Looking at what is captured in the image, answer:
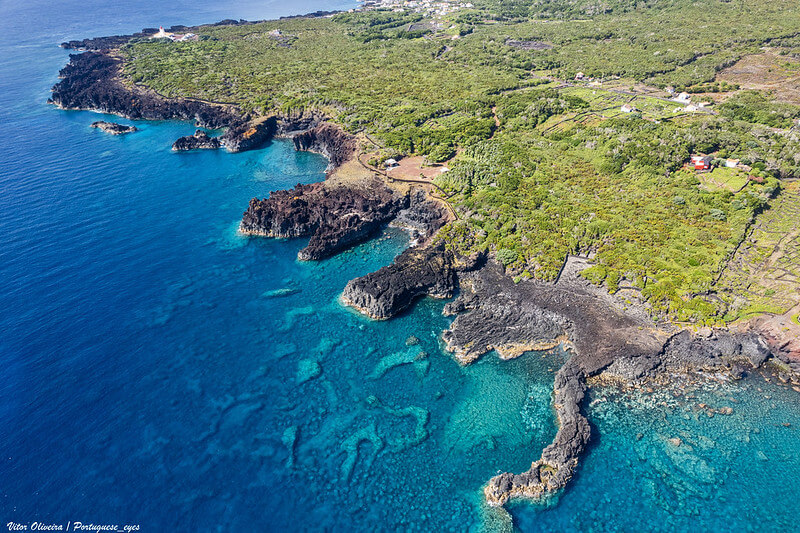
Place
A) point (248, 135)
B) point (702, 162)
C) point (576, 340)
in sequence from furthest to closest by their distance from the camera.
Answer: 1. point (248, 135)
2. point (702, 162)
3. point (576, 340)

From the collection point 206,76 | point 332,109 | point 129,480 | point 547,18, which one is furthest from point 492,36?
point 129,480

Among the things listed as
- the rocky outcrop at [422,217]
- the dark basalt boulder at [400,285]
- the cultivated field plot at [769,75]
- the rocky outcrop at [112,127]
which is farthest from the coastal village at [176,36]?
the cultivated field plot at [769,75]

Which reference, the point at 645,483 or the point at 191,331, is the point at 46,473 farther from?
the point at 645,483

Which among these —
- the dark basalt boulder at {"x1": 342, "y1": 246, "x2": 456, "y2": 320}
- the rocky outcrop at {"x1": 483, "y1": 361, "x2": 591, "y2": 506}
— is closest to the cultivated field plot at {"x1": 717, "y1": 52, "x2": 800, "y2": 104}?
the dark basalt boulder at {"x1": 342, "y1": 246, "x2": 456, "y2": 320}

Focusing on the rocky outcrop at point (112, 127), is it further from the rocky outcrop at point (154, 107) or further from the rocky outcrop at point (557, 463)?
the rocky outcrop at point (557, 463)

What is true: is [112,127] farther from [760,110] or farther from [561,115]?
[760,110]

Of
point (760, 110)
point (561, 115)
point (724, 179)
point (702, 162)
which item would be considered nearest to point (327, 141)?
point (561, 115)

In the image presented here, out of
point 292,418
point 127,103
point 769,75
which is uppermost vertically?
point 127,103
